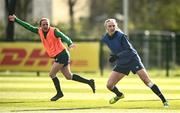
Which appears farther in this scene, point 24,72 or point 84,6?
point 84,6

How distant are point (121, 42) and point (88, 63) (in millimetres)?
16350

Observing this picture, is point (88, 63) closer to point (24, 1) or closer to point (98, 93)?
point (98, 93)

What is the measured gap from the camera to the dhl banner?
32000 mm

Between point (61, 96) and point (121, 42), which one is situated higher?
point (121, 42)

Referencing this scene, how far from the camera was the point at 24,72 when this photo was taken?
32.5 meters

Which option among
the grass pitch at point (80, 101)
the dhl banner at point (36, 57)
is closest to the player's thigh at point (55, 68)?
the grass pitch at point (80, 101)

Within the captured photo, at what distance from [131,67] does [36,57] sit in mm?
16483

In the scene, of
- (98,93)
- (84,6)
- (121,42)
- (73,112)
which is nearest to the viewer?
(73,112)

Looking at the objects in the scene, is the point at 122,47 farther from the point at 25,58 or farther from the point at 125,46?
the point at 25,58

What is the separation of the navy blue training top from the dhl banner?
1604 centimetres

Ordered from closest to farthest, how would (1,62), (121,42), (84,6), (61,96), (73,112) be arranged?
1. (73,112)
2. (121,42)
3. (61,96)
4. (1,62)
5. (84,6)

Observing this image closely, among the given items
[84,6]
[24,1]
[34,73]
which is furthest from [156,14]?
[34,73]

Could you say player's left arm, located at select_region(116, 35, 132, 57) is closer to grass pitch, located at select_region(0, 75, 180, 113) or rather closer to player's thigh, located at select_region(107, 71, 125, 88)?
player's thigh, located at select_region(107, 71, 125, 88)

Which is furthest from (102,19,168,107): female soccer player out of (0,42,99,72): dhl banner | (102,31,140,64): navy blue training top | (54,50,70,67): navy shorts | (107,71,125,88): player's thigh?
(0,42,99,72): dhl banner
